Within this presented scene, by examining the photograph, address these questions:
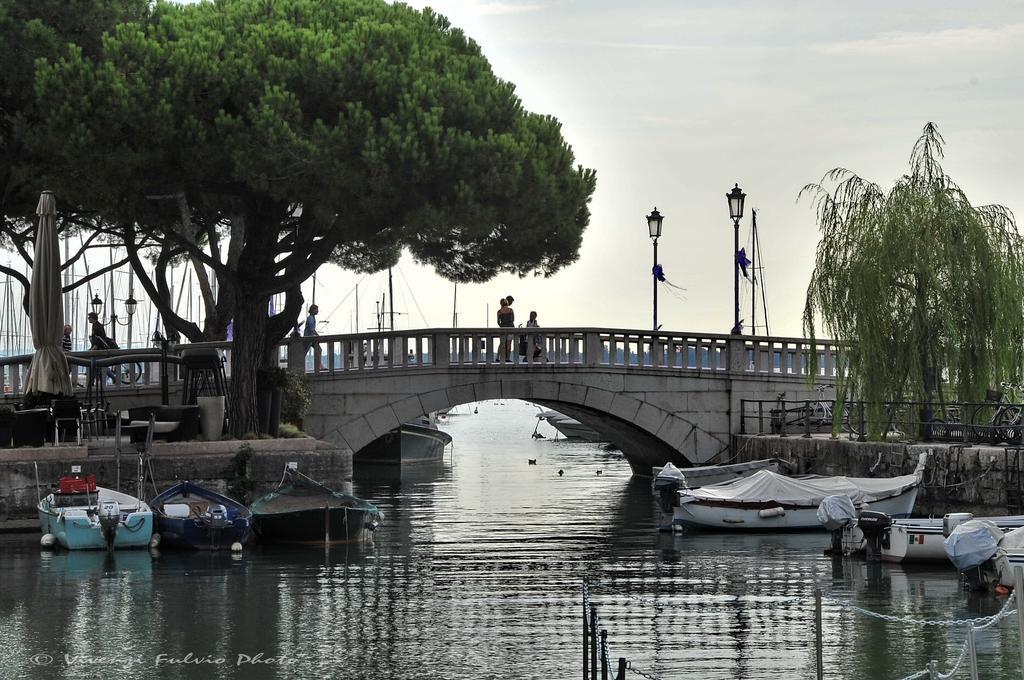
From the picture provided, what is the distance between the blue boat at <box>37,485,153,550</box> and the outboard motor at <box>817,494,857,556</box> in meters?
9.58

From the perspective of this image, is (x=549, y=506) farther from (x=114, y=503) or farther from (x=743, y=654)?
(x=743, y=654)

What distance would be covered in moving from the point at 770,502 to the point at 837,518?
11.0ft

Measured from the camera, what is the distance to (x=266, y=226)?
2961cm

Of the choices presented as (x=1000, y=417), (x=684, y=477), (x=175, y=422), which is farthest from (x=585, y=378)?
(x=175, y=422)

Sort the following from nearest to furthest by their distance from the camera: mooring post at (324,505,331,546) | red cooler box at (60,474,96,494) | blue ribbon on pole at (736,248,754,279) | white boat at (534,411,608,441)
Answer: red cooler box at (60,474,96,494) → mooring post at (324,505,331,546) → blue ribbon on pole at (736,248,754,279) → white boat at (534,411,608,441)

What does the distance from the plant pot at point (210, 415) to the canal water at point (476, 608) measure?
3.39 meters

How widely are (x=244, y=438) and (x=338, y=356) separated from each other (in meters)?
5.96

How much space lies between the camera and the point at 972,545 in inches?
736

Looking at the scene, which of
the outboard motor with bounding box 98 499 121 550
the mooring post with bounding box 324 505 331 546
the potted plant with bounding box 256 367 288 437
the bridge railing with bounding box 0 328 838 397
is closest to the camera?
the outboard motor with bounding box 98 499 121 550

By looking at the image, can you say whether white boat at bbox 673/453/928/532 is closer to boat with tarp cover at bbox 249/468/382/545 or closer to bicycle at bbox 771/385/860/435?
boat with tarp cover at bbox 249/468/382/545

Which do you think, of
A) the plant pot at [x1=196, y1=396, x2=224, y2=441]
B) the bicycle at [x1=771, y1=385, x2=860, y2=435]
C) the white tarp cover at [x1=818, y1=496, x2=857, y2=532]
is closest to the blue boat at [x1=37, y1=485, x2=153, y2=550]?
the plant pot at [x1=196, y1=396, x2=224, y2=441]

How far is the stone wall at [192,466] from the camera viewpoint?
24250 millimetres

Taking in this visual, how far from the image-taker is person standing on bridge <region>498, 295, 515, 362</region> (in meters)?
34.2

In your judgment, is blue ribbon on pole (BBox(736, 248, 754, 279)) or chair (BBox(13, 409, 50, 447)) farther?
blue ribbon on pole (BBox(736, 248, 754, 279))
